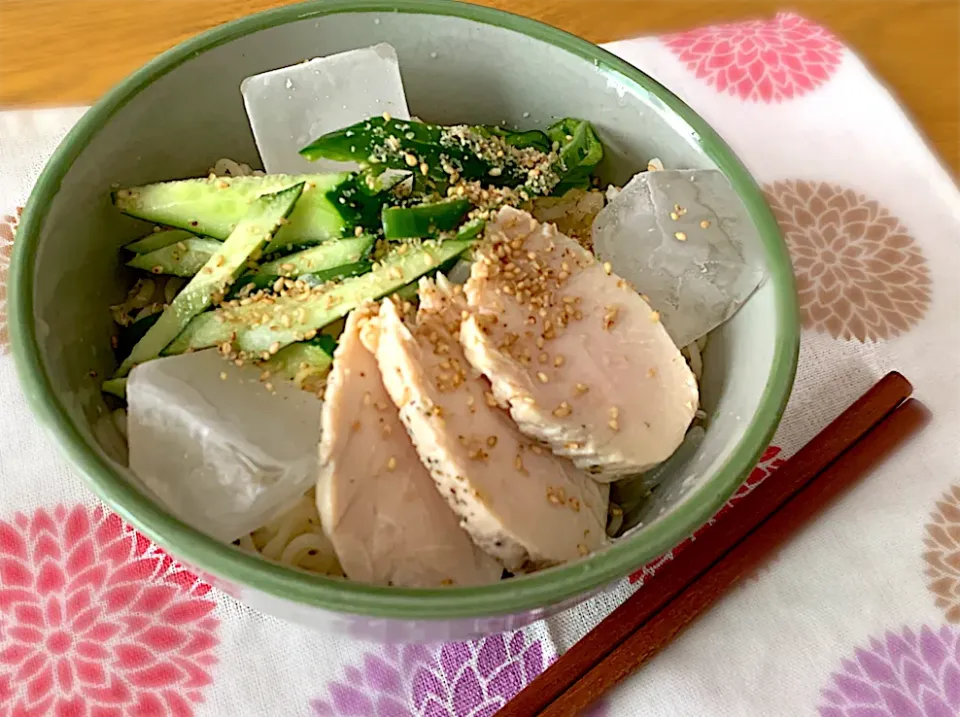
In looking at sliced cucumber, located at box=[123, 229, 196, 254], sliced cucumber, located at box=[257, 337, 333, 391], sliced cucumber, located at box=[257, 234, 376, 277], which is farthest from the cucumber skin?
sliced cucumber, located at box=[123, 229, 196, 254]

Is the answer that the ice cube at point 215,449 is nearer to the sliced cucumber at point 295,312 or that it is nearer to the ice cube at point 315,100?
the sliced cucumber at point 295,312

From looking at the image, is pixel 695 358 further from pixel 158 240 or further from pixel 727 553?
pixel 158 240

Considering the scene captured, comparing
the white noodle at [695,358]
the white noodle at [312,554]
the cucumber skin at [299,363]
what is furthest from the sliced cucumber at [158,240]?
the white noodle at [695,358]

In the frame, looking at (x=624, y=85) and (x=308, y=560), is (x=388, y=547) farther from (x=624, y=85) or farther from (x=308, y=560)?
(x=624, y=85)

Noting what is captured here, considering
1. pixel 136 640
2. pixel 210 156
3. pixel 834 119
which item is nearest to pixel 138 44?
pixel 210 156

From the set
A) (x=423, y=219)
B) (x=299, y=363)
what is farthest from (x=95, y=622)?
(x=423, y=219)
